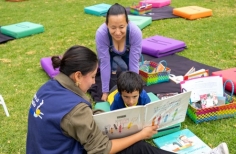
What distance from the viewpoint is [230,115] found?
3.09m

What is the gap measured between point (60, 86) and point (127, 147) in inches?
29.5

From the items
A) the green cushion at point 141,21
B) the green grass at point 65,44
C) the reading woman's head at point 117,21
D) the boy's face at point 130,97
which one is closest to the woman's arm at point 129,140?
the boy's face at point 130,97

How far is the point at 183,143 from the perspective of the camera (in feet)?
8.87

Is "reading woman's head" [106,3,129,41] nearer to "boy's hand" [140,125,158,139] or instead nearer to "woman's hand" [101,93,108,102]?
"woman's hand" [101,93,108,102]

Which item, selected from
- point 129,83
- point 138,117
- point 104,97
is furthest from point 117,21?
point 138,117

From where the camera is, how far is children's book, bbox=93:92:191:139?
77.3 inches

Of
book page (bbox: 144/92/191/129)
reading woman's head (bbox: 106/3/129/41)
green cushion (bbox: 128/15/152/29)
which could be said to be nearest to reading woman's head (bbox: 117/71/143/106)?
book page (bbox: 144/92/191/129)

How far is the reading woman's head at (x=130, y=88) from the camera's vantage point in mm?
2547

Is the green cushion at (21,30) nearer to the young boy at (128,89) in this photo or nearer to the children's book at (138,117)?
the young boy at (128,89)

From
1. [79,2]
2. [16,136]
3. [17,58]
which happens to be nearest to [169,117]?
[16,136]

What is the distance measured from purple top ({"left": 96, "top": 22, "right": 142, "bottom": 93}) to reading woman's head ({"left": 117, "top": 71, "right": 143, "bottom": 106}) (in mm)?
875

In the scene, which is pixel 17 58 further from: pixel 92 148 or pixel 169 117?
pixel 92 148

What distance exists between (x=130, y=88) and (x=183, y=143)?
76cm

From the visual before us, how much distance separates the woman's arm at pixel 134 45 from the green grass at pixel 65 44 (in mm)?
976
